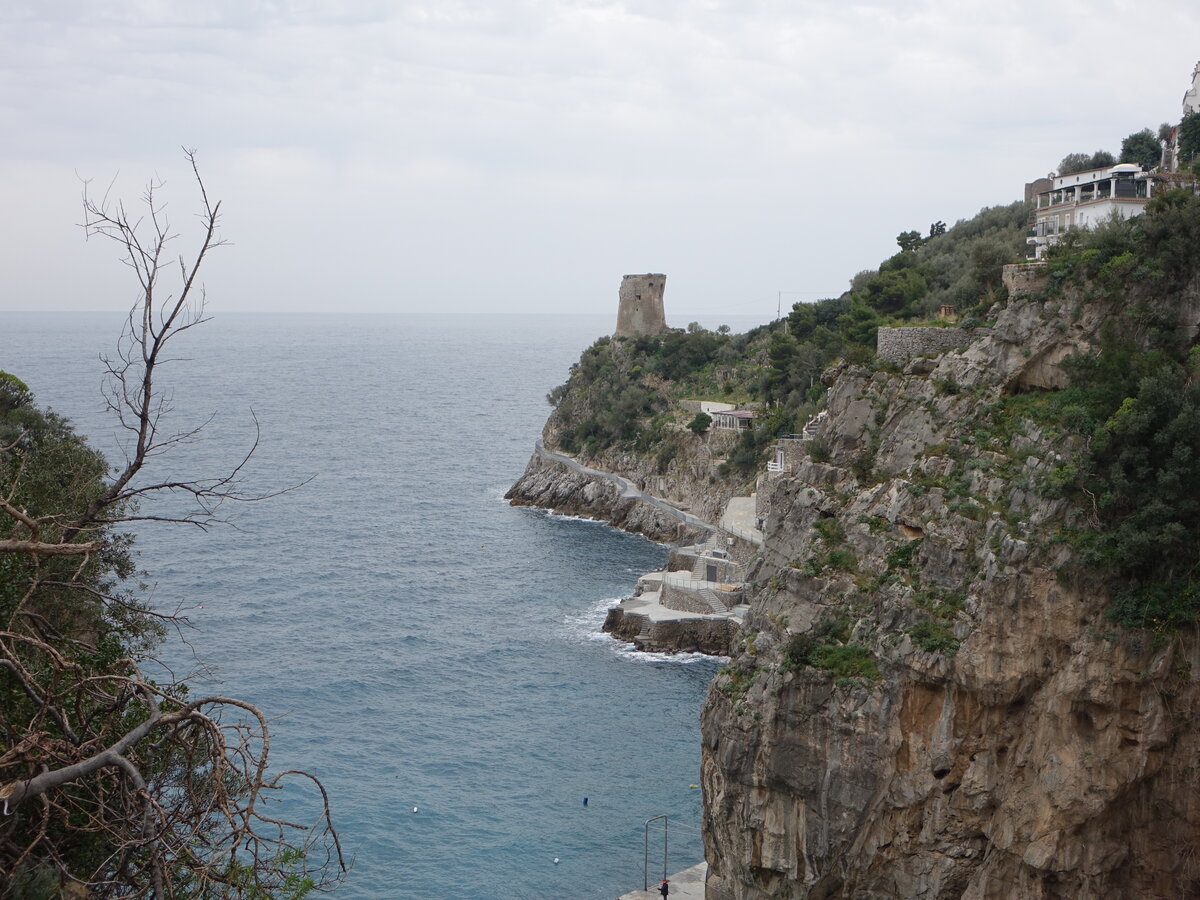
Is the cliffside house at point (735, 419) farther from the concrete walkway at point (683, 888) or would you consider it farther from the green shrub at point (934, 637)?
the green shrub at point (934, 637)

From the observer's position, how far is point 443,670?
4166 centimetres

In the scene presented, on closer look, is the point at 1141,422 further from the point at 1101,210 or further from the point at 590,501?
the point at 590,501

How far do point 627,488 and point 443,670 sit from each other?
97.5ft

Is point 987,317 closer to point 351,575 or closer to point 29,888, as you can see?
point 29,888

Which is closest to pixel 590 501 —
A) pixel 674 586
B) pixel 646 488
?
pixel 646 488

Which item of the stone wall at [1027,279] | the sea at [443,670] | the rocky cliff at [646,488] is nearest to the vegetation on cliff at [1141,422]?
the stone wall at [1027,279]

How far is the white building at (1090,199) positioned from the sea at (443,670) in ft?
60.8

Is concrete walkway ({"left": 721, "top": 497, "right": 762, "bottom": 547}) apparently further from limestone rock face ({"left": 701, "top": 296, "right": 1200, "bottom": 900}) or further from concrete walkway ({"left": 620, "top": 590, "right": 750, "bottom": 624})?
limestone rock face ({"left": 701, "top": 296, "right": 1200, "bottom": 900})

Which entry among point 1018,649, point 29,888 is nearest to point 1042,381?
point 1018,649

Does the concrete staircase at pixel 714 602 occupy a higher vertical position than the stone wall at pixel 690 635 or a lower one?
higher

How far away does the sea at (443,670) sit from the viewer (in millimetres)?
28625

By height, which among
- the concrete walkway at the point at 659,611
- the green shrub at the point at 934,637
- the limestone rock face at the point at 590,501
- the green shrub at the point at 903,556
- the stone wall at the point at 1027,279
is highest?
the stone wall at the point at 1027,279

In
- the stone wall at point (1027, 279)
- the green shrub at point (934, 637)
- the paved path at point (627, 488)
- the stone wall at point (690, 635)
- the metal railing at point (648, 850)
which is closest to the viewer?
the green shrub at point (934, 637)

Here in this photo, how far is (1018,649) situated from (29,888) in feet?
54.0
